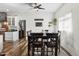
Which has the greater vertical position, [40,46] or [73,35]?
[73,35]

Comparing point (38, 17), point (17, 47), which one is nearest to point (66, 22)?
point (38, 17)

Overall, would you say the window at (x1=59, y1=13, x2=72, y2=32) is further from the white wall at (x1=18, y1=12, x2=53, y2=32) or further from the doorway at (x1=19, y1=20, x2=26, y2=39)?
the doorway at (x1=19, y1=20, x2=26, y2=39)

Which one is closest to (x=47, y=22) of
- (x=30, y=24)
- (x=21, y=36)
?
(x=30, y=24)

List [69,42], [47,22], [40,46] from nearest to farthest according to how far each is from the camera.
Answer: [47,22]
[69,42]
[40,46]

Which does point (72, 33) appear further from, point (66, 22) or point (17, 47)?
point (17, 47)

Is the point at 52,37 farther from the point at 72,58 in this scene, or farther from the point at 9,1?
the point at 9,1

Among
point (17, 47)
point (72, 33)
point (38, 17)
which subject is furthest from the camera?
point (17, 47)

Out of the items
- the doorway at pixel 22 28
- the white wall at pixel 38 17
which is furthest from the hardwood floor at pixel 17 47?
the white wall at pixel 38 17

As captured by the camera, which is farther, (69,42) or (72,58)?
(69,42)

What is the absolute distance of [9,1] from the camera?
8.98ft

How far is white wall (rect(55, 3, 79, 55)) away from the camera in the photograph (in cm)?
344

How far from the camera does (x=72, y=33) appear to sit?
146 inches

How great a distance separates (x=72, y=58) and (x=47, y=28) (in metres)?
1.02

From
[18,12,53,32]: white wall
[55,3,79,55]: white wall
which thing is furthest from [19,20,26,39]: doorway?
[55,3,79,55]: white wall
